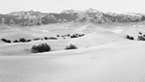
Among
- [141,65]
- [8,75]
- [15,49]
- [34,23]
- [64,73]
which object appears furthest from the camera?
[34,23]

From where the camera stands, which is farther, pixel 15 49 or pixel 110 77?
pixel 15 49

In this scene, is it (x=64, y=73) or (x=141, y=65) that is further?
(x=141, y=65)

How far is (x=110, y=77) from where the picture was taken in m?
3.65

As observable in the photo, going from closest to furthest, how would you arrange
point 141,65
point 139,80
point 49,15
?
1. point 139,80
2. point 141,65
3. point 49,15

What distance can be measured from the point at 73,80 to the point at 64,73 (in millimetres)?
538

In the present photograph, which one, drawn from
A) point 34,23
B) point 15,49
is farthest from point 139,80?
point 34,23

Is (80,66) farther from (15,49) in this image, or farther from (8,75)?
(15,49)

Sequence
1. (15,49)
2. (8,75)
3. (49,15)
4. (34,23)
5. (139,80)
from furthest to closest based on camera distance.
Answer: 1. (49,15)
2. (34,23)
3. (15,49)
4. (8,75)
5. (139,80)

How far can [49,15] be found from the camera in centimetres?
8925

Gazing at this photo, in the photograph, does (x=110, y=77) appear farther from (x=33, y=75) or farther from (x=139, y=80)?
(x=33, y=75)

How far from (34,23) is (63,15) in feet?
61.5

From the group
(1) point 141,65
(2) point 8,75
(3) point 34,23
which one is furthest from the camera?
(3) point 34,23

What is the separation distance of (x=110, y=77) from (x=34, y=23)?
255ft

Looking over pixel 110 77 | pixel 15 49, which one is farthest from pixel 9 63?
pixel 15 49
